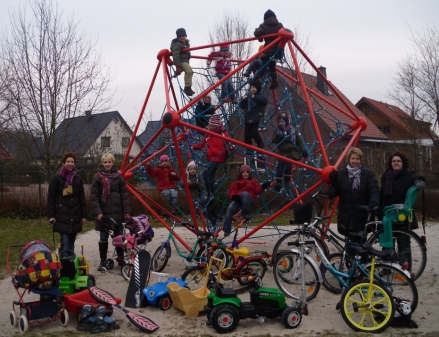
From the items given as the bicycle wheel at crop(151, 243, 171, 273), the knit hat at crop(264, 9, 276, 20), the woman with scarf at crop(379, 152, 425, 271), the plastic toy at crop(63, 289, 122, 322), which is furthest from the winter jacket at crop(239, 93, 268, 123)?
the plastic toy at crop(63, 289, 122, 322)

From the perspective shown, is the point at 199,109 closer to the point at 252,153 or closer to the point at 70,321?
the point at 252,153

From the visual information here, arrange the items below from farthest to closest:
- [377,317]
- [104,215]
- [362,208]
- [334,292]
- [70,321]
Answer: [104,215] < [334,292] < [362,208] < [70,321] < [377,317]

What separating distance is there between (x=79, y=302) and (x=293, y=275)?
2282 mm

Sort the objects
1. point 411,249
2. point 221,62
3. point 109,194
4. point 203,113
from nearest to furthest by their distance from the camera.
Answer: point 411,249
point 109,194
point 203,113
point 221,62

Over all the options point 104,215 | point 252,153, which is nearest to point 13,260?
point 104,215

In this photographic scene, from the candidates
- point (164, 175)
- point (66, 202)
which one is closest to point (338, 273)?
point (164, 175)

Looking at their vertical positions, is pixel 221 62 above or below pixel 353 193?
above

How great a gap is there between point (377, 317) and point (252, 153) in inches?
137

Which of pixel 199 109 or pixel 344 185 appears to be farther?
pixel 199 109

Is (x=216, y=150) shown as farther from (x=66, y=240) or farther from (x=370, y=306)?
(x=370, y=306)

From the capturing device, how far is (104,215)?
658 cm

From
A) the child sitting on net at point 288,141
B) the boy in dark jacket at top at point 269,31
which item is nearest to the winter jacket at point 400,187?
the child sitting on net at point 288,141

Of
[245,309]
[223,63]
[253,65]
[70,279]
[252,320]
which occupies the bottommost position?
[252,320]

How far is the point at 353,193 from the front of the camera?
5598 millimetres
